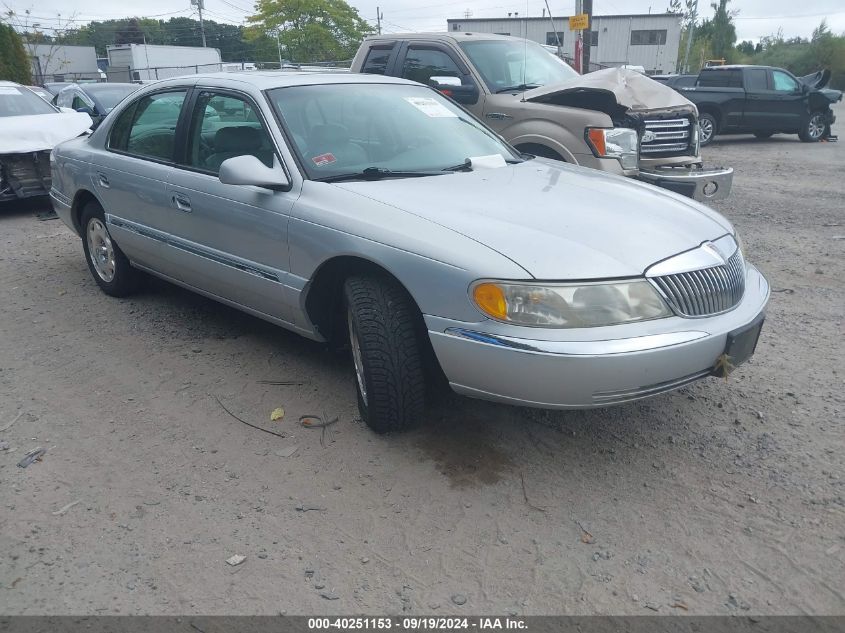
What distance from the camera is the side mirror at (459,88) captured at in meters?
7.09

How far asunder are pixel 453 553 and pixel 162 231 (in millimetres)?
2908

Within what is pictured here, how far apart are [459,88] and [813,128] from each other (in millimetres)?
12897

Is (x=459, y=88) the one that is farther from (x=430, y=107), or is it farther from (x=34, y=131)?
(x=34, y=131)

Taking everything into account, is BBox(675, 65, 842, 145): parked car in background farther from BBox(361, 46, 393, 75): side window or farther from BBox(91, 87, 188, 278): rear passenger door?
BBox(91, 87, 188, 278): rear passenger door

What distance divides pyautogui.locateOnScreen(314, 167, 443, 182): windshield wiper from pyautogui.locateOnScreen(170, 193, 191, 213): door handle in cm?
104

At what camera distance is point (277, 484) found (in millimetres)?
3143

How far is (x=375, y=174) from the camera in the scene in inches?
147

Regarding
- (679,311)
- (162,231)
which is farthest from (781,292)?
(162,231)

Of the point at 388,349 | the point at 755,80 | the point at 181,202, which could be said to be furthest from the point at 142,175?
the point at 755,80

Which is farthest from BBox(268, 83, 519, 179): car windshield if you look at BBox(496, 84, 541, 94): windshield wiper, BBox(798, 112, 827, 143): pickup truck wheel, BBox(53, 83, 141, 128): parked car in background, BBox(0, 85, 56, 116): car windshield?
BBox(798, 112, 827, 143): pickup truck wheel

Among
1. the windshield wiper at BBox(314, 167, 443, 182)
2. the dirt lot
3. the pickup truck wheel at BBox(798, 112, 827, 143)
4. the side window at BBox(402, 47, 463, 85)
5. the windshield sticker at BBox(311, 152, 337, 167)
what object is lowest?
the dirt lot

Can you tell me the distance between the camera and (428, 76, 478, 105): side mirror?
7.09 m

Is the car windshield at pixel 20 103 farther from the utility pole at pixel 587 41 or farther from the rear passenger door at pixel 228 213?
the utility pole at pixel 587 41

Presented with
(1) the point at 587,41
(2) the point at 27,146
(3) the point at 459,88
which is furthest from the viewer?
(1) the point at 587,41
